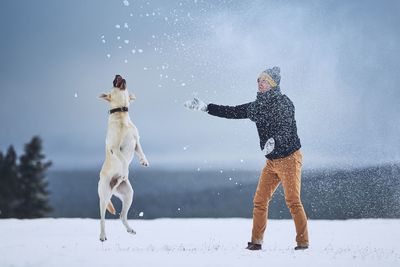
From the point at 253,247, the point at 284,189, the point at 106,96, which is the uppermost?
the point at 106,96

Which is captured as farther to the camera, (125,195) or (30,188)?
(30,188)

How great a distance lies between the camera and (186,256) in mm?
7066

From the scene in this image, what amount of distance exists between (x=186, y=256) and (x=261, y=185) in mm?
1725

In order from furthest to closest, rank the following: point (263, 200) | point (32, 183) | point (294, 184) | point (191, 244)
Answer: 1. point (32, 183)
2. point (191, 244)
3. point (263, 200)
4. point (294, 184)

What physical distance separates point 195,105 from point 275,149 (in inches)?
54.0

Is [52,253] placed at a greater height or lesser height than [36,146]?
lesser

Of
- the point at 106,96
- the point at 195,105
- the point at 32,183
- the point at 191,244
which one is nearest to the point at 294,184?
the point at 195,105

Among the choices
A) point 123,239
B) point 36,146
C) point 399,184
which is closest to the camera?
point 123,239

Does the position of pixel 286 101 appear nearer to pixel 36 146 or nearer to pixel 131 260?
pixel 131 260

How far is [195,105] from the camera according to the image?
8.23 metres

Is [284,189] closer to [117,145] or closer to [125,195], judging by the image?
[125,195]

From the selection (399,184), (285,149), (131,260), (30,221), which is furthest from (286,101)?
(30,221)

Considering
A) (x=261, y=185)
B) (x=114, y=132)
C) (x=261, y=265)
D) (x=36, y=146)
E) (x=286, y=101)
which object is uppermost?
(x=36, y=146)

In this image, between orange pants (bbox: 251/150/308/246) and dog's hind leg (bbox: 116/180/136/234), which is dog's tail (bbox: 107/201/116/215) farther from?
orange pants (bbox: 251/150/308/246)
